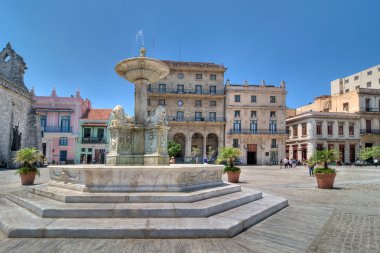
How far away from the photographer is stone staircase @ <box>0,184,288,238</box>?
14.0 ft

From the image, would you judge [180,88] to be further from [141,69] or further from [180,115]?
[141,69]

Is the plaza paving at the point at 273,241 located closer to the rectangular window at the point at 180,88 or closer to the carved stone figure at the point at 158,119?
the carved stone figure at the point at 158,119

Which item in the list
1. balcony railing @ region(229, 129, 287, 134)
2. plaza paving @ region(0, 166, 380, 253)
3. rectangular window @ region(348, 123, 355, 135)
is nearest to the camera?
plaza paving @ region(0, 166, 380, 253)

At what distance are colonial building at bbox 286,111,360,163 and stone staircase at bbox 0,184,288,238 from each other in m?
40.9

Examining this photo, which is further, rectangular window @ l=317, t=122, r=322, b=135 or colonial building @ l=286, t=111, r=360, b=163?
rectangular window @ l=317, t=122, r=322, b=135

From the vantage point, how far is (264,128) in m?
44.2

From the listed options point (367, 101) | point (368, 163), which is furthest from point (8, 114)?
point (367, 101)

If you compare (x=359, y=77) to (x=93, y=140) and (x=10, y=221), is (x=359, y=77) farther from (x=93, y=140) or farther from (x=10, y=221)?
(x=10, y=221)

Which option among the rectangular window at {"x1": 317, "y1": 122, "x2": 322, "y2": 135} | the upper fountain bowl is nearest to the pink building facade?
the upper fountain bowl

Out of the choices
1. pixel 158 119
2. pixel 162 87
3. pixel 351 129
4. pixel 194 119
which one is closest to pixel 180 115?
pixel 194 119

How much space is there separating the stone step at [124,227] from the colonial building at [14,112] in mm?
22815

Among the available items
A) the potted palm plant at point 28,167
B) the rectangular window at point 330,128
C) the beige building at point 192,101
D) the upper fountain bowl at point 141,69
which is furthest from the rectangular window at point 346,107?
the potted palm plant at point 28,167

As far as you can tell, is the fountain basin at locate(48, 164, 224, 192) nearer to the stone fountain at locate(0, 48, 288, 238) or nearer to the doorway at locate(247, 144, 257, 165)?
the stone fountain at locate(0, 48, 288, 238)

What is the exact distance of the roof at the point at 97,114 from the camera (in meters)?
39.9
